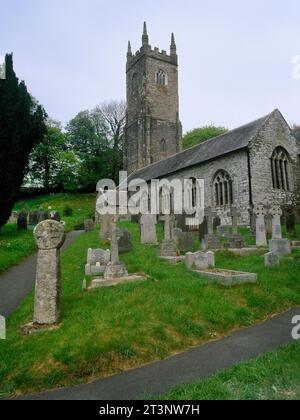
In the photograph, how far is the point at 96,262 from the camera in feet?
27.5

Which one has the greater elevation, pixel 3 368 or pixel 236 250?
pixel 236 250

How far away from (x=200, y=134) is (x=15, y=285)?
1673 inches

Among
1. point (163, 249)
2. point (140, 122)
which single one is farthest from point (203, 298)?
point (140, 122)

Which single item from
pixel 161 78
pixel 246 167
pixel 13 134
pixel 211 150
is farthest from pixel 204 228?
pixel 161 78

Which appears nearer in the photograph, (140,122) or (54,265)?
(54,265)

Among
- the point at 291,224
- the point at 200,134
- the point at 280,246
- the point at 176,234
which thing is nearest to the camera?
the point at 280,246

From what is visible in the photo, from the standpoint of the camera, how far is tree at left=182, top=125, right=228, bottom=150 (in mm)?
45566

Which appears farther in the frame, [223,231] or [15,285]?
[223,231]

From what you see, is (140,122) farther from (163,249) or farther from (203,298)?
(203,298)

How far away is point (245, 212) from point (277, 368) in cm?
1656

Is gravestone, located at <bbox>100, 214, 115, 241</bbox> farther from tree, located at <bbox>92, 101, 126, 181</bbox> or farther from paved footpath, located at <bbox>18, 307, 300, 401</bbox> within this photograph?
tree, located at <bbox>92, 101, 126, 181</bbox>

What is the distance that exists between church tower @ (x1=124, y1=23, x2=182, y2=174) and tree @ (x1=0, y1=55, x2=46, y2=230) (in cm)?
2059

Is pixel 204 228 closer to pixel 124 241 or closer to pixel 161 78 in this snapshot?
pixel 124 241

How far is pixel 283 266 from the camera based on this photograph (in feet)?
26.6
